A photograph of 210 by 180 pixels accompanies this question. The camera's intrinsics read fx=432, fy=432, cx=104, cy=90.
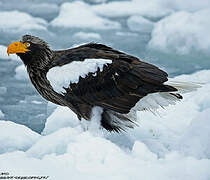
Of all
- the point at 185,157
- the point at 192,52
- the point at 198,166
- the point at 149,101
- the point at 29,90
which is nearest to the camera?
the point at 198,166

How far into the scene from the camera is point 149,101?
156 inches

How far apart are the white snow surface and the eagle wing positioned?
18 cm

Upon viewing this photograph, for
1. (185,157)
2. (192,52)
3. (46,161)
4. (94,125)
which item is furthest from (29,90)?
(192,52)

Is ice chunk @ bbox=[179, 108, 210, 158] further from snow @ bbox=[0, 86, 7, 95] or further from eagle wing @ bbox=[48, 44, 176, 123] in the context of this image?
snow @ bbox=[0, 86, 7, 95]

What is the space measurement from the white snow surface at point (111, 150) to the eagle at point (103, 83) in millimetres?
165

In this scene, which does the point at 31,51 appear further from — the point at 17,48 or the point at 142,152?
the point at 142,152

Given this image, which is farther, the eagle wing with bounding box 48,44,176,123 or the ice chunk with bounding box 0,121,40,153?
the ice chunk with bounding box 0,121,40,153

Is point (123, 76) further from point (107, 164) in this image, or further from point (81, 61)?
point (107, 164)

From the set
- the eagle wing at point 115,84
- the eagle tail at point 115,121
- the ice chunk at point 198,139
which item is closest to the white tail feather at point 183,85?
the eagle wing at point 115,84

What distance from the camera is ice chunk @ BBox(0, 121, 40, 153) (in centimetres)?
402

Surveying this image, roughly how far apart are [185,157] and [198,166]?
0.28 metres

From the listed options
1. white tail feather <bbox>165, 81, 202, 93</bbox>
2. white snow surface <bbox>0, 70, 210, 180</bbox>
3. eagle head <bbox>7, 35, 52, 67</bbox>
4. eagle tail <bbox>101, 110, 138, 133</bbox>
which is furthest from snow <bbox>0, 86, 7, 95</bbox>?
white tail feather <bbox>165, 81, 202, 93</bbox>

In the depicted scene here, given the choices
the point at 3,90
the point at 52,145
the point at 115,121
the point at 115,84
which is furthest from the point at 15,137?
the point at 3,90

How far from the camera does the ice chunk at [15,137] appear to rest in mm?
4015
